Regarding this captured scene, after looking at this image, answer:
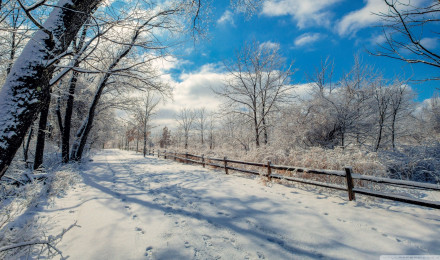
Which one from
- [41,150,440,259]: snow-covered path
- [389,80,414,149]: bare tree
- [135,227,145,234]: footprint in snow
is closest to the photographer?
[41,150,440,259]: snow-covered path

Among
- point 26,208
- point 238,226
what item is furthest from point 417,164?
point 26,208

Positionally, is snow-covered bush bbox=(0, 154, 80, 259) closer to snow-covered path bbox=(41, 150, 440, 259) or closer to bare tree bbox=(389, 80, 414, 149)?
snow-covered path bbox=(41, 150, 440, 259)

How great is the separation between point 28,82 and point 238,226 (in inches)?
161

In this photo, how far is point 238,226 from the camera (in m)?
3.65

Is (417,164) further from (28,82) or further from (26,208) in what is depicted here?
(26,208)

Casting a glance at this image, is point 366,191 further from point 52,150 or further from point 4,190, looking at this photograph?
point 52,150

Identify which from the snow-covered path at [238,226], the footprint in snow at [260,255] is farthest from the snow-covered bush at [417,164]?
the footprint in snow at [260,255]

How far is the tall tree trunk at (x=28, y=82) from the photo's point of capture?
2.13 meters

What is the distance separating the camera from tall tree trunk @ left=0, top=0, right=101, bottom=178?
83.7 inches

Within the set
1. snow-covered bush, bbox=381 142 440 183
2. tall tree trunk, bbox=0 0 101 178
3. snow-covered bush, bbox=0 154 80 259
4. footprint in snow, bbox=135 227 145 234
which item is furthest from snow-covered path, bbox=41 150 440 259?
snow-covered bush, bbox=381 142 440 183

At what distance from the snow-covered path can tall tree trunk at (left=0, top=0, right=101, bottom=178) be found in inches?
77.7

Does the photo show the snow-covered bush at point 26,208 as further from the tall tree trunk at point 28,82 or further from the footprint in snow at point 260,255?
the footprint in snow at point 260,255

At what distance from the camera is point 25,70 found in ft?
7.37

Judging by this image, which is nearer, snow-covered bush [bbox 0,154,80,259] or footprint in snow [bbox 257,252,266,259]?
snow-covered bush [bbox 0,154,80,259]
